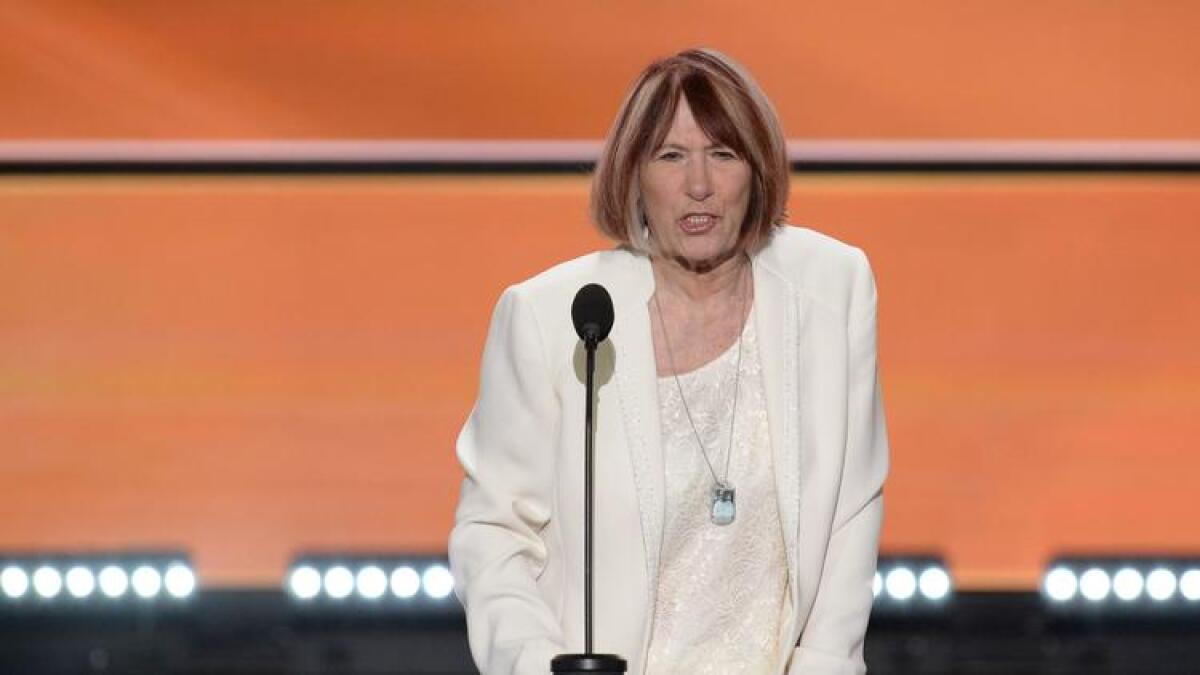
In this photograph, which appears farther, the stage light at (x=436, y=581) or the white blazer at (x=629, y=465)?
the stage light at (x=436, y=581)

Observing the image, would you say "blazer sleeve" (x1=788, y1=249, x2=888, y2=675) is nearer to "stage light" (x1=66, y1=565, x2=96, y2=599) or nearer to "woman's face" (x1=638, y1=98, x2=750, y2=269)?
"woman's face" (x1=638, y1=98, x2=750, y2=269)

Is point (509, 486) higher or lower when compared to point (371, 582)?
lower

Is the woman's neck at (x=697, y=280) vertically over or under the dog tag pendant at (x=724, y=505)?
over

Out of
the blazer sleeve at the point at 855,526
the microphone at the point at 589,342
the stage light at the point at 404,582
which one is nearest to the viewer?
the microphone at the point at 589,342

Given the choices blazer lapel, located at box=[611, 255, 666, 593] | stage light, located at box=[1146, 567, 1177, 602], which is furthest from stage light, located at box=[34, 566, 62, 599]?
stage light, located at box=[1146, 567, 1177, 602]

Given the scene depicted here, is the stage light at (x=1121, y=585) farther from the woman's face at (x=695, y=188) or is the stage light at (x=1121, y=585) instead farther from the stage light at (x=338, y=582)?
the woman's face at (x=695, y=188)

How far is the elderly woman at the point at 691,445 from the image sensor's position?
2711 millimetres

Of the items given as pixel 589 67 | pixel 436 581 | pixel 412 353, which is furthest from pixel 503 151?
pixel 436 581

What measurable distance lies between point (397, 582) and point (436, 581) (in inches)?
2.9

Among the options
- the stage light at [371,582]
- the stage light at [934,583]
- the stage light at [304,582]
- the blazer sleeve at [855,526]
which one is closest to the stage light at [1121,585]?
the stage light at [934,583]

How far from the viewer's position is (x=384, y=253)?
4.20 m

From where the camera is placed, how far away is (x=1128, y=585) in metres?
4.20

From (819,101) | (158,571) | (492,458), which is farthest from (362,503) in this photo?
(492,458)

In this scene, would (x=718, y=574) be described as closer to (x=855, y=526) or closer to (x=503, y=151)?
(x=855, y=526)
